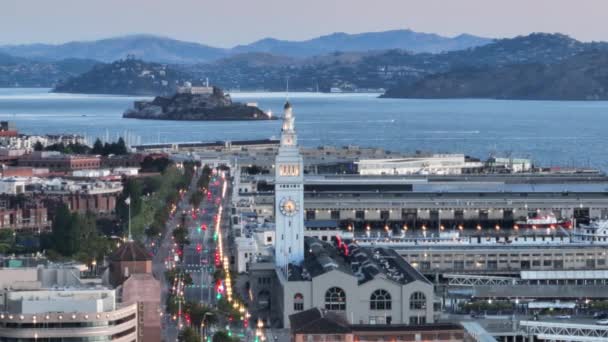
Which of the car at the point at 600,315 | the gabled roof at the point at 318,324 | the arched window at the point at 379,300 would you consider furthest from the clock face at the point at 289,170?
the gabled roof at the point at 318,324

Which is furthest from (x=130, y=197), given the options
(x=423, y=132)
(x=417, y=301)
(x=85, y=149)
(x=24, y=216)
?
(x=423, y=132)

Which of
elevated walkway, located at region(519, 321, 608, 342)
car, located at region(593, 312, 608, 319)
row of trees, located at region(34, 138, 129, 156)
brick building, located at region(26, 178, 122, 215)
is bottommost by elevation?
row of trees, located at region(34, 138, 129, 156)

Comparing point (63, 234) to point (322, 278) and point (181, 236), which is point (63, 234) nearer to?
point (181, 236)

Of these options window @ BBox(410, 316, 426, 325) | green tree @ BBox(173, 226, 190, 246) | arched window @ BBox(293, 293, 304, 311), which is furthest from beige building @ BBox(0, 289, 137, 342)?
green tree @ BBox(173, 226, 190, 246)

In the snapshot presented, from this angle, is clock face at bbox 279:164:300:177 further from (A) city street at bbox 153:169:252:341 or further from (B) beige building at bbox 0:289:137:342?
(B) beige building at bbox 0:289:137:342

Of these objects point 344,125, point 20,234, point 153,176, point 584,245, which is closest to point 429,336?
point 584,245

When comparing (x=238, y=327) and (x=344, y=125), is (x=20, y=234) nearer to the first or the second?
(x=238, y=327)
